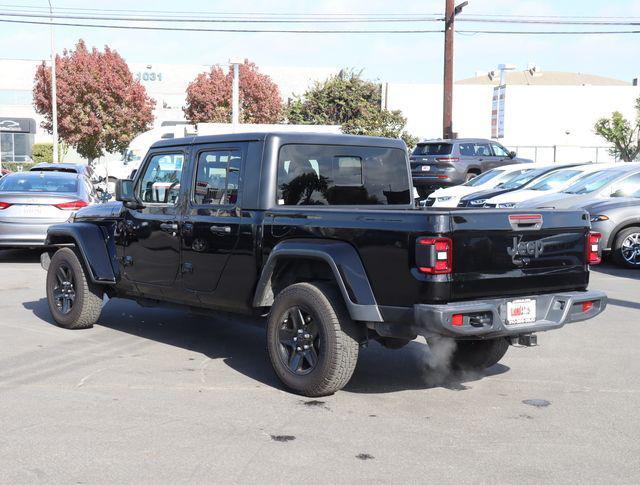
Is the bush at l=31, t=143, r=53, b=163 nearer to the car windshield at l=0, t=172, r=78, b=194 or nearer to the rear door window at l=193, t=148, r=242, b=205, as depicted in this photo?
the car windshield at l=0, t=172, r=78, b=194

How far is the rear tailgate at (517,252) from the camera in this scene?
5.46 m

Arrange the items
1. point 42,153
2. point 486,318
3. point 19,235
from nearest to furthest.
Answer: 1. point 486,318
2. point 19,235
3. point 42,153

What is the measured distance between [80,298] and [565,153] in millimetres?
38929

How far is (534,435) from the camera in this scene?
17.0 ft

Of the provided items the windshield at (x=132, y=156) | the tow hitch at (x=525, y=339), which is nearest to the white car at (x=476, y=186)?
the tow hitch at (x=525, y=339)

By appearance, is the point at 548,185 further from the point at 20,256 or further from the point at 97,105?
the point at 97,105

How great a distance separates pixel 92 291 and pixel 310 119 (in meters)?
32.9

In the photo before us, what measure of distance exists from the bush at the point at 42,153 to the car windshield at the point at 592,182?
44.5 m

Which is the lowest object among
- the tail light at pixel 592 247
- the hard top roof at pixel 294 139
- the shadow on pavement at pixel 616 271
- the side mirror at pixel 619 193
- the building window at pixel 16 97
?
the shadow on pavement at pixel 616 271

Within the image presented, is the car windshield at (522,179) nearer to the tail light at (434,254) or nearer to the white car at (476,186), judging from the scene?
the white car at (476,186)

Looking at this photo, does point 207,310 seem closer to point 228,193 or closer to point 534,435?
point 228,193

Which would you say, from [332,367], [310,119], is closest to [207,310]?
[332,367]

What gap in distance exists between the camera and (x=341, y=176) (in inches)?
274

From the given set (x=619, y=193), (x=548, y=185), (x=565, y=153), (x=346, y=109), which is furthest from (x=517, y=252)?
(x=565, y=153)
